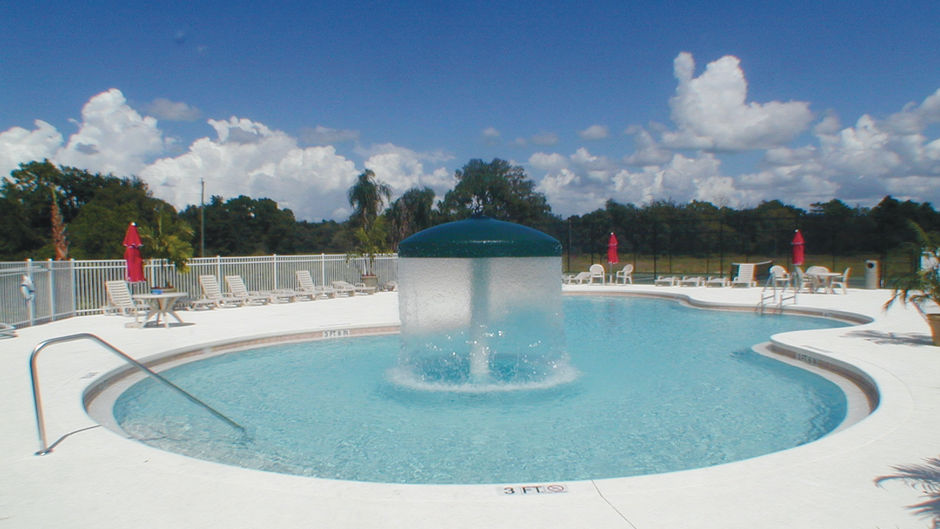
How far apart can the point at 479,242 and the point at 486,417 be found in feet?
6.23

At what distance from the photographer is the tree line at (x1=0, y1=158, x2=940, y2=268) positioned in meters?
23.1

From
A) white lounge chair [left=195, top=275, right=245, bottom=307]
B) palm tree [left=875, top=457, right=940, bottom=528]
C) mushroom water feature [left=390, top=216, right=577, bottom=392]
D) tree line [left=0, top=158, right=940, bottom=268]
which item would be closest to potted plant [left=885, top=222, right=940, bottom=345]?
tree line [left=0, top=158, right=940, bottom=268]

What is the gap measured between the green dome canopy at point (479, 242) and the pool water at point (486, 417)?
161 centimetres

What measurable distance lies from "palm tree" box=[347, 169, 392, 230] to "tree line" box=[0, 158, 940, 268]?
6 cm

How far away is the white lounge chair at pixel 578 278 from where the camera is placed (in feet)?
78.3

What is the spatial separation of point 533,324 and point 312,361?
372cm

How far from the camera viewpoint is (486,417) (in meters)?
6.07

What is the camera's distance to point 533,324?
24.4ft

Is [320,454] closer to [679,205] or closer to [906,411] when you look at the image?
[906,411]

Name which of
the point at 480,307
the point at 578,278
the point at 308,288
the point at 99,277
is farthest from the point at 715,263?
the point at 99,277

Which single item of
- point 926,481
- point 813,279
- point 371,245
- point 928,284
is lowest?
point 926,481

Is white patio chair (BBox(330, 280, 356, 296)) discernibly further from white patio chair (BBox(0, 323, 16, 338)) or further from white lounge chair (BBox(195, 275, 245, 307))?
white patio chair (BBox(0, 323, 16, 338))

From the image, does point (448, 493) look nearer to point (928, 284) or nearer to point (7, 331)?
point (928, 284)

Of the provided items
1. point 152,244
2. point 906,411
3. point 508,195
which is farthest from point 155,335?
point 508,195
